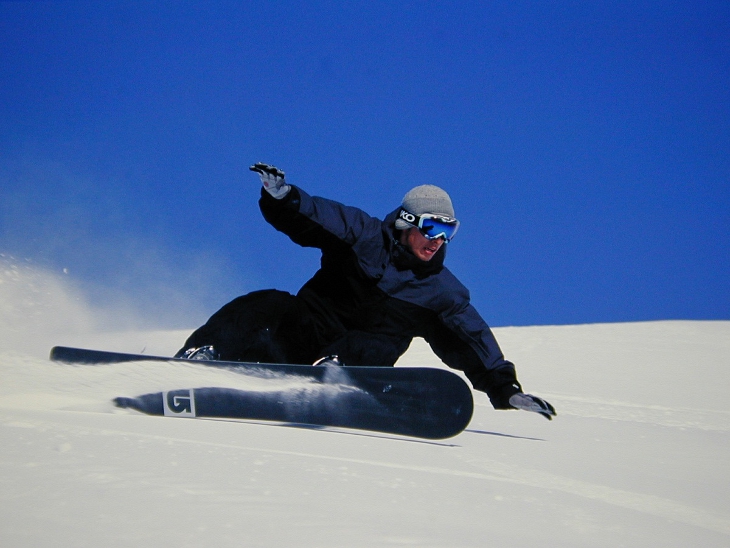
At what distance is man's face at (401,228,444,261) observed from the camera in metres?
3.88

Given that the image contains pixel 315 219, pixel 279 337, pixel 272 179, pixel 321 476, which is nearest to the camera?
pixel 321 476

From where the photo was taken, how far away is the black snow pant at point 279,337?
399cm

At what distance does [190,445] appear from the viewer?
2.55 meters

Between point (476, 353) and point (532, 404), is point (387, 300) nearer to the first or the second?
point (476, 353)

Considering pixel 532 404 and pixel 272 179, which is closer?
pixel 272 179

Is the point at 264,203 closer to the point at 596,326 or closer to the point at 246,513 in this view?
the point at 246,513

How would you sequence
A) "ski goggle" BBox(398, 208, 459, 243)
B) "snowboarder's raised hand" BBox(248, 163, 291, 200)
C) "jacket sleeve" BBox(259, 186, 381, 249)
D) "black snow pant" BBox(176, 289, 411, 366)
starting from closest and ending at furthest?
"snowboarder's raised hand" BBox(248, 163, 291, 200) < "jacket sleeve" BBox(259, 186, 381, 249) < "ski goggle" BBox(398, 208, 459, 243) < "black snow pant" BBox(176, 289, 411, 366)

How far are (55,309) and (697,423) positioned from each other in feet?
19.1

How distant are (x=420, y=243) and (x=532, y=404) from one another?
1046 mm

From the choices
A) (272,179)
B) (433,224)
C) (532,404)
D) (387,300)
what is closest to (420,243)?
(433,224)

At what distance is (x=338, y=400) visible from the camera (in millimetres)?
3492

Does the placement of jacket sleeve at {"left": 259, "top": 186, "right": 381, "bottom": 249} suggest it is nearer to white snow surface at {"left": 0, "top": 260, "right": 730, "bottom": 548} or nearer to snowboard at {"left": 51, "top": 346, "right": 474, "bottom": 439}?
snowboard at {"left": 51, "top": 346, "right": 474, "bottom": 439}

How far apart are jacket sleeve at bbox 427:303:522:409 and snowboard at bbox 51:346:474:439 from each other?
57 cm

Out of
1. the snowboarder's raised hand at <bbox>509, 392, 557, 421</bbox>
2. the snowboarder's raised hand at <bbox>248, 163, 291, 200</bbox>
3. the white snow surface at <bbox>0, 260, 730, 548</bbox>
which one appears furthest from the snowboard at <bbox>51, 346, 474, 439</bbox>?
the snowboarder's raised hand at <bbox>248, 163, 291, 200</bbox>
